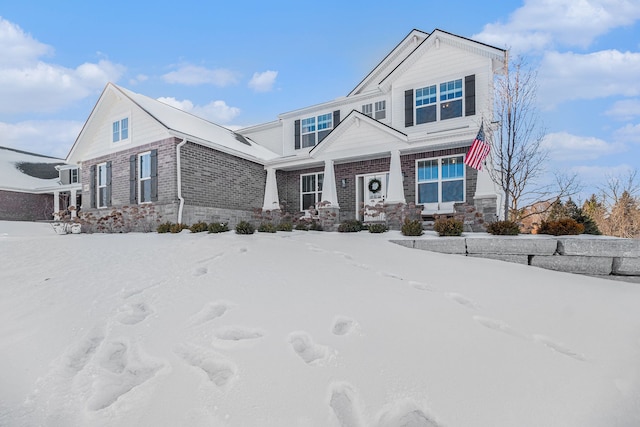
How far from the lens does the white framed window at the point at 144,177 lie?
34.5ft

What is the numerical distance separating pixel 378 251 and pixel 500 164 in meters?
5.11

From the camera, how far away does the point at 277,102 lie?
1586 centimetres

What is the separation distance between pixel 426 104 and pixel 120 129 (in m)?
11.3

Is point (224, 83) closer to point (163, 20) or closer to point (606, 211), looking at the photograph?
point (163, 20)

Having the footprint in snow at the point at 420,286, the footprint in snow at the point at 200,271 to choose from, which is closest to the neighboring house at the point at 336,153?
the footprint in snow at the point at 420,286

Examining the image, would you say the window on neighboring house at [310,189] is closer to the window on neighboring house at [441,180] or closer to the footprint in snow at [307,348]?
the window on neighboring house at [441,180]

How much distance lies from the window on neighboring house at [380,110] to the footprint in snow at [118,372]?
36.6 feet

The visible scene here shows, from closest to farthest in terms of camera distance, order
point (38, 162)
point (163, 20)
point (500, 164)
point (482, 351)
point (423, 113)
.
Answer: point (482, 351) < point (500, 164) < point (163, 20) < point (423, 113) < point (38, 162)

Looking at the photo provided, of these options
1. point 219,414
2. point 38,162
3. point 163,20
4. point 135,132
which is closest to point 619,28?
point 219,414

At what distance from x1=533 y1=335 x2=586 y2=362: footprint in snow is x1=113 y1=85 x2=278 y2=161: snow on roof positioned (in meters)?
10.00

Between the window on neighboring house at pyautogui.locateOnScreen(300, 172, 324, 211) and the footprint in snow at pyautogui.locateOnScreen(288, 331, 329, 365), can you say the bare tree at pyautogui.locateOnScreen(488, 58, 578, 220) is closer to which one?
the window on neighboring house at pyautogui.locateOnScreen(300, 172, 324, 211)

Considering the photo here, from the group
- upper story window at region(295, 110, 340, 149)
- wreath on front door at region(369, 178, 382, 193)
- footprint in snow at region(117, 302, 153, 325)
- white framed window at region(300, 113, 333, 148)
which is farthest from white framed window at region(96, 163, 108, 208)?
footprint in snow at region(117, 302, 153, 325)

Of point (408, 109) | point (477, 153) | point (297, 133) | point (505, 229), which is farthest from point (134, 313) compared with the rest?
point (297, 133)

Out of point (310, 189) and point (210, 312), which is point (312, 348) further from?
point (310, 189)
